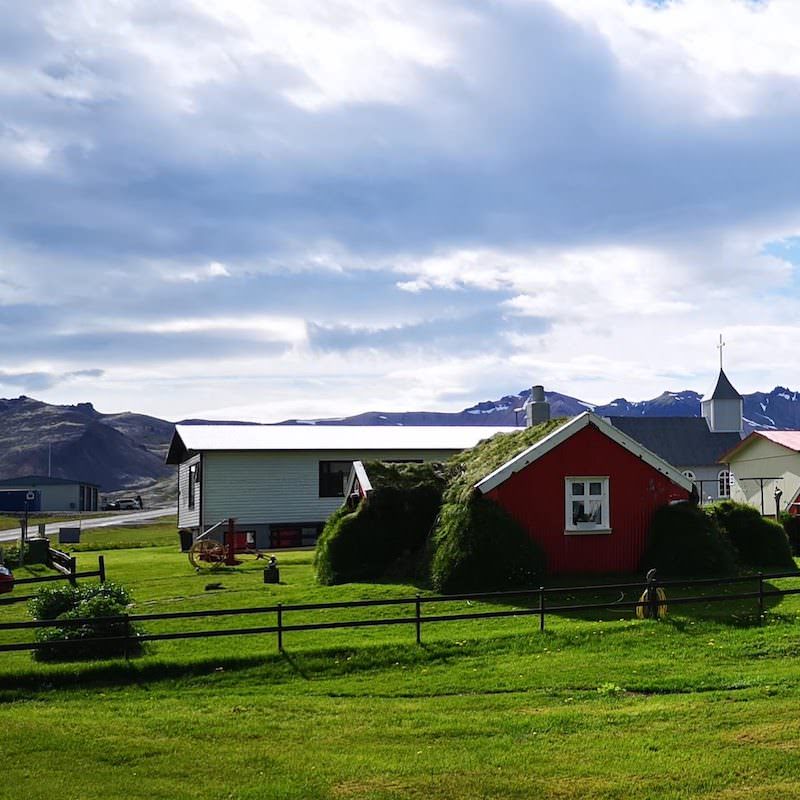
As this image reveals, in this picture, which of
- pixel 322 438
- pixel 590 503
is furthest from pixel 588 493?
pixel 322 438

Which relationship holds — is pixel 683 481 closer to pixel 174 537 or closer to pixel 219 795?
pixel 219 795

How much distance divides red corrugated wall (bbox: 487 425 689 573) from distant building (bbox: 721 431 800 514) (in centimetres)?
2192

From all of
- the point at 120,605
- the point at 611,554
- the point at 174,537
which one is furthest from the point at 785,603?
the point at 174,537

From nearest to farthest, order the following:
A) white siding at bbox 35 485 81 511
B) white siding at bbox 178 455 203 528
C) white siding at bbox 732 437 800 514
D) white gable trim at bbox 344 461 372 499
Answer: white gable trim at bbox 344 461 372 499
white siding at bbox 178 455 203 528
white siding at bbox 732 437 800 514
white siding at bbox 35 485 81 511

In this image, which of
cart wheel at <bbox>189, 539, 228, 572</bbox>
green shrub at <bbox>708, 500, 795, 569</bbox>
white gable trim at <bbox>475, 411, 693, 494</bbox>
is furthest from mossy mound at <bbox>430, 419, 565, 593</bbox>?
cart wheel at <bbox>189, 539, 228, 572</bbox>

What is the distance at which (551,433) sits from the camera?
84.0 feet

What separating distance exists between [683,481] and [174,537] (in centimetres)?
4030

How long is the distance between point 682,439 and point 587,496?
6282cm

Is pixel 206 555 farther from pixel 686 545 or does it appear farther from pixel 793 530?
pixel 793 530

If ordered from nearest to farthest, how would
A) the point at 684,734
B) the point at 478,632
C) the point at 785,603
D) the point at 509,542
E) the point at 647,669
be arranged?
the point at 684,734
the point at 647,669
the point at 478,632
the point at 785,603
the point at 509,542

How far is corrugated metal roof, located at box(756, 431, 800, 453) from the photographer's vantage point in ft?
155

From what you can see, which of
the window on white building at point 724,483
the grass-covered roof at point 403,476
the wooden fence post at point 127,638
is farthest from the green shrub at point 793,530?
the window on white building at point 724,483

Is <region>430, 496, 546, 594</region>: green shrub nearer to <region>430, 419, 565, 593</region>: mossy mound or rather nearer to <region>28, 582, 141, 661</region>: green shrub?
<region>430, 419, 565, 593</region>: mossy mound

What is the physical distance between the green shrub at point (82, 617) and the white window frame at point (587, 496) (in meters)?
12.0
